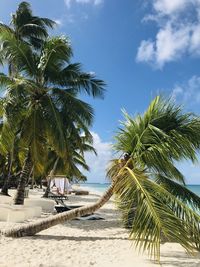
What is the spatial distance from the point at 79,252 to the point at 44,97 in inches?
260

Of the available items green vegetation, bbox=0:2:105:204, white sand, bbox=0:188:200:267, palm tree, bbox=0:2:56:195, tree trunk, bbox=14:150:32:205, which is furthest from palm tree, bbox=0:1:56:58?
white sand, bbox=0:188:200:267

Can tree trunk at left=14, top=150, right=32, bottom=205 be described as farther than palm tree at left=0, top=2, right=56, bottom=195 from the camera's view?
No

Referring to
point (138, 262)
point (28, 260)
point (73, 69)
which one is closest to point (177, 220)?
point (138, 262)

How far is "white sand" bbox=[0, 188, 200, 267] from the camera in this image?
6453 mm

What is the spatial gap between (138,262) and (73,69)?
8.29m

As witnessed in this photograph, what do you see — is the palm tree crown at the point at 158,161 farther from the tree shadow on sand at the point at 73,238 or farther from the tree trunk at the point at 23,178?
the tree trunk at the point at 23,178

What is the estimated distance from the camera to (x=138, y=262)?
21.5 ft

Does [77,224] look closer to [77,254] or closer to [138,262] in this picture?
[77,254]

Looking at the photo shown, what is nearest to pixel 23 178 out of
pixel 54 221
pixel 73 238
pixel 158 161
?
pixel 73 238

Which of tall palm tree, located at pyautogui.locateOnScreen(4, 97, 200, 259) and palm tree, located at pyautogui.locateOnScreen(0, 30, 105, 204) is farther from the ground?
palm tree, located at pyautogui.locateOnScreen(0, 30, 105, 204)

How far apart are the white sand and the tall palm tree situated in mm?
382

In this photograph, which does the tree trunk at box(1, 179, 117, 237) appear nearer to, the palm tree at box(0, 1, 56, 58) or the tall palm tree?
the tall palm tree

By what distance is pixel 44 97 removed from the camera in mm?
12547

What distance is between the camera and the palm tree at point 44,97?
11992 mm
